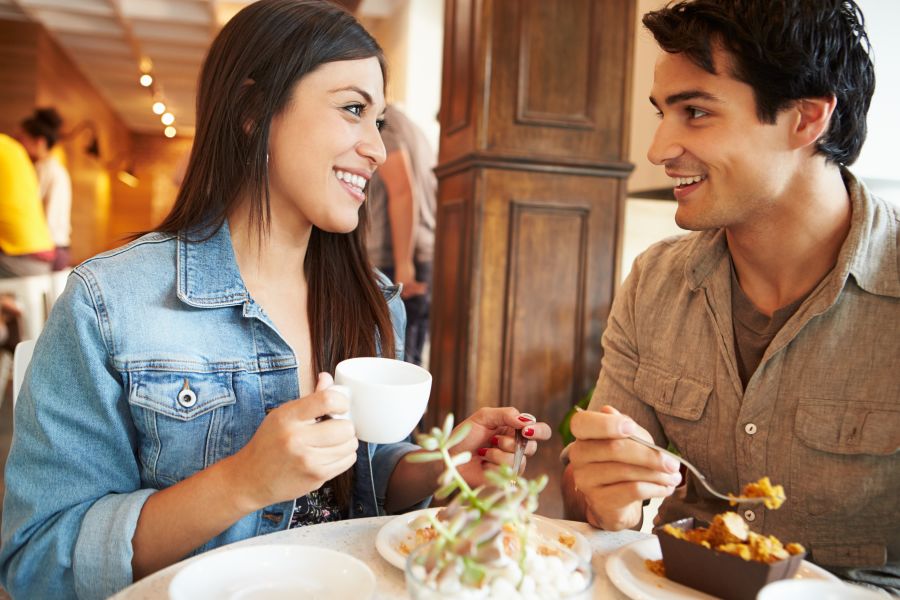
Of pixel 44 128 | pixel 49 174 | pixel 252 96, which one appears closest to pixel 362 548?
pixel 252 96

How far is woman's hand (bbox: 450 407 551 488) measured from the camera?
133cm

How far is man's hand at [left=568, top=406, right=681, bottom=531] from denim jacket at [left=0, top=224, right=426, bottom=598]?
52 centimetres

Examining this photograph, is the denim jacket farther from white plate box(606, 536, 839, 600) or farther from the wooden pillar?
the wooden pillar

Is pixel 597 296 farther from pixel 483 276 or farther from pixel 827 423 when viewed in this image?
pixel 827 423

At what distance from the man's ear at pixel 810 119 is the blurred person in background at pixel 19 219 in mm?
3761

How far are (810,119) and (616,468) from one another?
0.87 meters

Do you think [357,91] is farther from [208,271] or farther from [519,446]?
[519,446]

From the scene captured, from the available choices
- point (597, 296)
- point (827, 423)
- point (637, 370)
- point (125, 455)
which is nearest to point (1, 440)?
point (597, 296)

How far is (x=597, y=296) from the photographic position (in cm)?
302

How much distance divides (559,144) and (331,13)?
1616 millimetres

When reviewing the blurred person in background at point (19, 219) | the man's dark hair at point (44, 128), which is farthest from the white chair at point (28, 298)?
the man's dark hair at point (44, 128)

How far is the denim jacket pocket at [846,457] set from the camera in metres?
1.33

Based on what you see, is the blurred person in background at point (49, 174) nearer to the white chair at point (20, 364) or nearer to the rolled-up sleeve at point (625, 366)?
the white chair at point (20, 364)

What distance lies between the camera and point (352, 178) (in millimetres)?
1487
